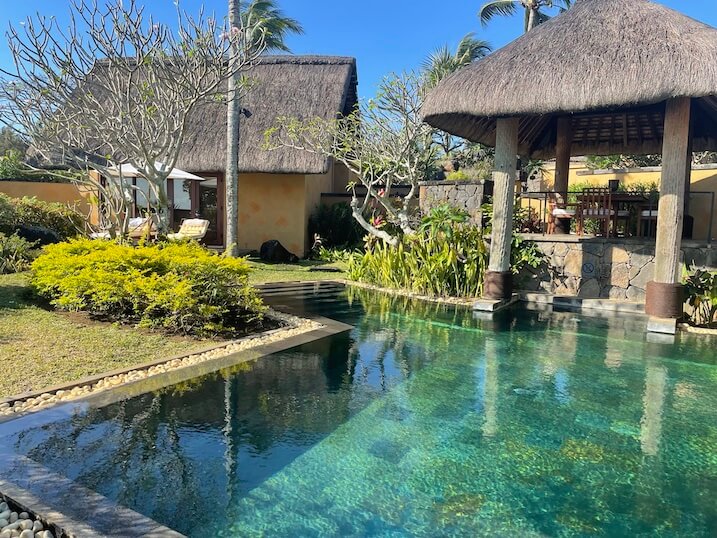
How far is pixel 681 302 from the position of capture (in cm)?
782

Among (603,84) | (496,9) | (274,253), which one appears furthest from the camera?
(496,9)

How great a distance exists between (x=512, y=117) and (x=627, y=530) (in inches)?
272

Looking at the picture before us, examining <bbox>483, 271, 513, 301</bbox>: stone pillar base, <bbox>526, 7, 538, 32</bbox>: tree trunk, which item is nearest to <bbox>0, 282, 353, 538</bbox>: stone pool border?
<bbox>483, 271, 513, 301</bbox>: stone pillar base

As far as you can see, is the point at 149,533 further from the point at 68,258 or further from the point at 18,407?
the point at 68,258

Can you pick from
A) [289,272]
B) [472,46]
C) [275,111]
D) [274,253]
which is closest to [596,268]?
[289,272]

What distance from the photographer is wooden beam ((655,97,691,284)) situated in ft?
24.9

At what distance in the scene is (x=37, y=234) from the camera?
483 inches

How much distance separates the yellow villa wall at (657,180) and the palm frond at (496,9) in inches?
285

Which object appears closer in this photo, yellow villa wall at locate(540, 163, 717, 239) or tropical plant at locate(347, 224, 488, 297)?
tropical plant at locate(347, 224, 488, 297)

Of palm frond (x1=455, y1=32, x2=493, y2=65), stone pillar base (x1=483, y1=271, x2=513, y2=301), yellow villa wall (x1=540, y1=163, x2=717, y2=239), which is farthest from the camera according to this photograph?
palm frond (x1=455, y1=32, x2=493, y2=65)

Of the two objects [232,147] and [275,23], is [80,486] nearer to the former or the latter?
[232,147]

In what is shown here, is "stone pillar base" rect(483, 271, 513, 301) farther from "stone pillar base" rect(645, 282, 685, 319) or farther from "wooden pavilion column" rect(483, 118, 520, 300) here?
"stone pillar base" rect(645, 282, 685, 319)

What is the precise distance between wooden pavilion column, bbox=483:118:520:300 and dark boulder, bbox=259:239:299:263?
6.37 meters

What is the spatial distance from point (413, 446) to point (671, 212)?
5674 millimetres
